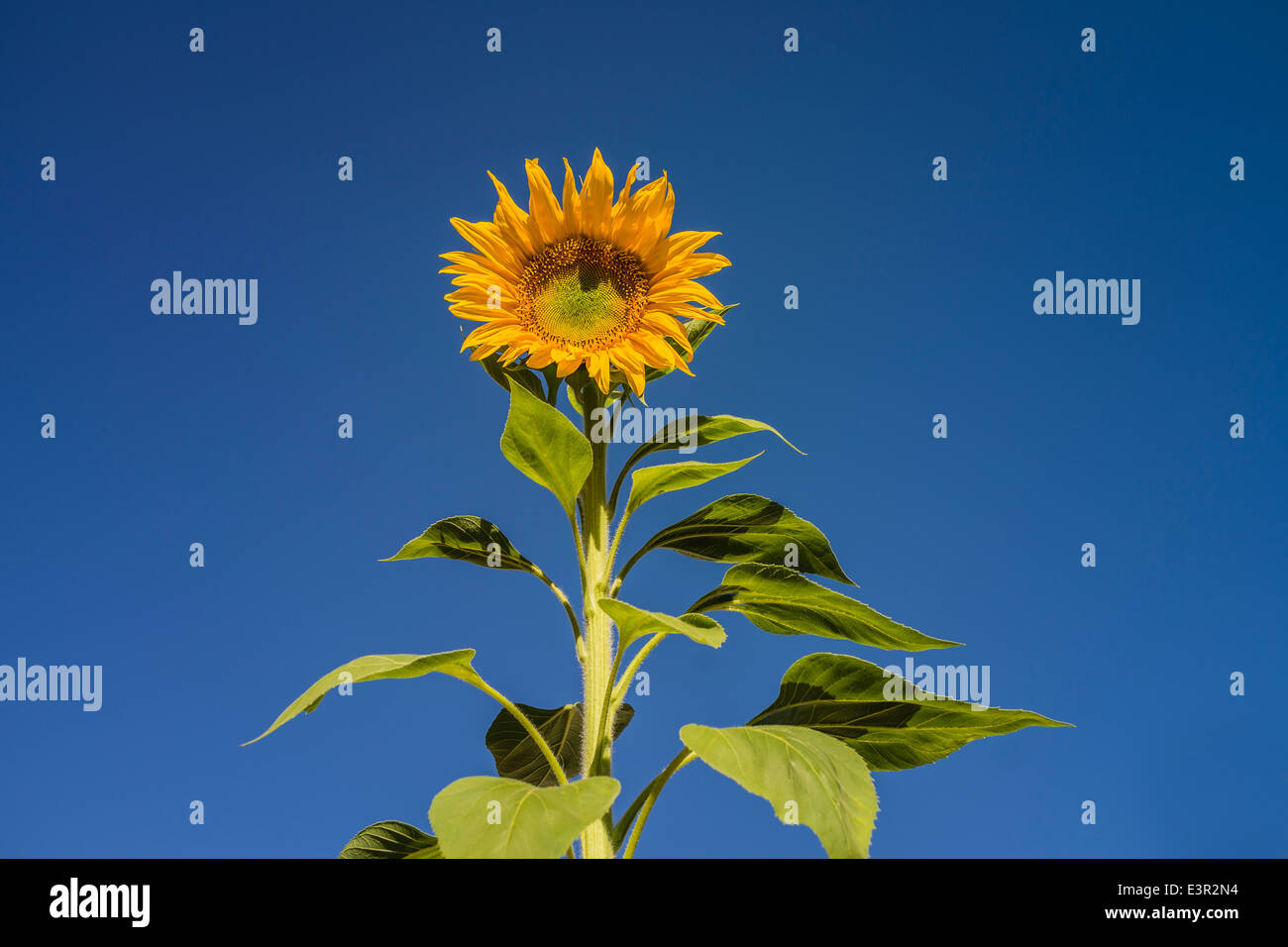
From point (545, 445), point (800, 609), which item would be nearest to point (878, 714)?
point (800, 609)

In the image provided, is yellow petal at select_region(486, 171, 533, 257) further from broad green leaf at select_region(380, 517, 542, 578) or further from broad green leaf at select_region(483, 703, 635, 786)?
broad green leaf at select_region(483, 703, 635, 786)

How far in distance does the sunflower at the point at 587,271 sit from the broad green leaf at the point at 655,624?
657 mm

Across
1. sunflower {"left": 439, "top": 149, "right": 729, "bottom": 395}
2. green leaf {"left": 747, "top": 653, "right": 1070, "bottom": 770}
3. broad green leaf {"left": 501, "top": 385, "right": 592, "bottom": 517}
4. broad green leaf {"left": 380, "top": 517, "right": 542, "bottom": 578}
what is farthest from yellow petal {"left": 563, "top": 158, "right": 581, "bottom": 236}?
green leaf {"left": 747, "top": 653, "right": 1070, "bottom": 770}

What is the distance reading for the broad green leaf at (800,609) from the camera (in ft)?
6.62

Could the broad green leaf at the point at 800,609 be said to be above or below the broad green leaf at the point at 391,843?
above

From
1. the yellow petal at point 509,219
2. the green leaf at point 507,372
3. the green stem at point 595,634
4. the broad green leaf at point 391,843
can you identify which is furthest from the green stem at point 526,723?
the yellow petal at point 509,219

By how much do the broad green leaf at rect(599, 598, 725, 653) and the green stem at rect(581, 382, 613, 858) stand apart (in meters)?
0.13

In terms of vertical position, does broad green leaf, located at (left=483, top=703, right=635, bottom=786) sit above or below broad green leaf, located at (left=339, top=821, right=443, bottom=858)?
above

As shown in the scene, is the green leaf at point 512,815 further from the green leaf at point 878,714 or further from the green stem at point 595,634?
the green leaf at point 878,714

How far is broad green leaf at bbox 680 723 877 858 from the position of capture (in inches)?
61.1
